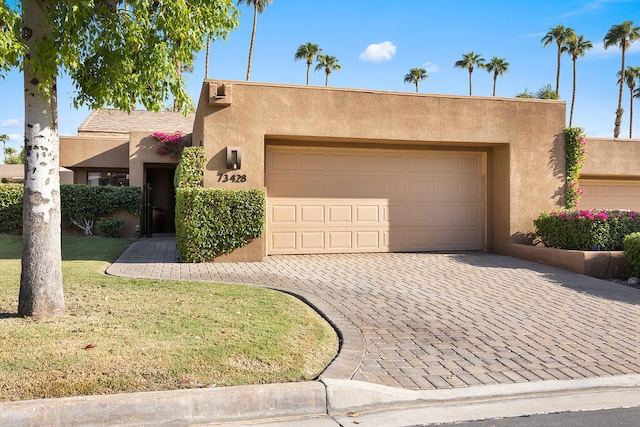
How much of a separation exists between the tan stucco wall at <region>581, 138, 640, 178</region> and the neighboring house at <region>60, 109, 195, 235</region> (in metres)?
13.1

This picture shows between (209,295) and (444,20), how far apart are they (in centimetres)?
1033

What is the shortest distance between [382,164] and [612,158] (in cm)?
713

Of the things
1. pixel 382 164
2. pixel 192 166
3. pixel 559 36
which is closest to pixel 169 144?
pixel 192 166

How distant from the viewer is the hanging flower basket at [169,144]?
1791 centimetres

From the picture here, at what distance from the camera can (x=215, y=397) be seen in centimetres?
355

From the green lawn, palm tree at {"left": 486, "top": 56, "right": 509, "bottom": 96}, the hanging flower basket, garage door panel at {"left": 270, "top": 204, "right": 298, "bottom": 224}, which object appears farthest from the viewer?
palm tree at {"left": 486, "top": 56, "right": 509, "bottom": 96}

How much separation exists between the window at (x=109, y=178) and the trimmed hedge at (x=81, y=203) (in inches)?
161

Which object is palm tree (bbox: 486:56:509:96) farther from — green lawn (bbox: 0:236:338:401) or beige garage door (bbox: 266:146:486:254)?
green lawn (bbox: 0:236:338:401)

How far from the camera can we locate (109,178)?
20375 mm

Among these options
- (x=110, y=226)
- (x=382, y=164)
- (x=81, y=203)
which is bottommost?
(x=110, y=226)

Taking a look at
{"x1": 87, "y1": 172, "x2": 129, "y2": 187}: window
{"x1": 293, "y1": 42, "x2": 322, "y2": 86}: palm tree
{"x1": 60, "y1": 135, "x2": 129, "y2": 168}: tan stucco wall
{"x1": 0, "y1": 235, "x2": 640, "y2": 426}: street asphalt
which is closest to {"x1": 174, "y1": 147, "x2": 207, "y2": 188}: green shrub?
{"x1": 0, "y1": 235, "x2": 640, "y2": 426}: street asphalt

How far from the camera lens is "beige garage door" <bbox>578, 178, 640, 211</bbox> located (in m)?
14.3

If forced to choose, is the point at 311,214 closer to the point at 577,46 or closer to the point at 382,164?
the point at 382,164

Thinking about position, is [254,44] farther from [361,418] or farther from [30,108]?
[361,418]
